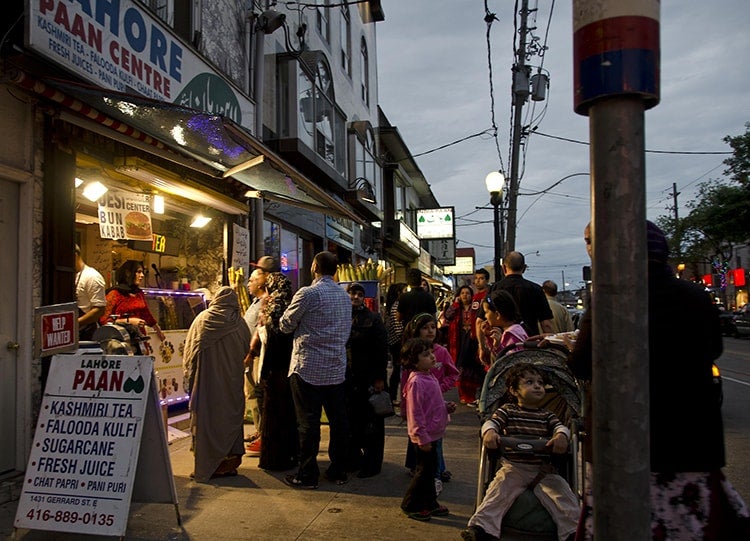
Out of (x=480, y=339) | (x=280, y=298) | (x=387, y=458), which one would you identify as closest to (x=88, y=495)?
(x=280, y=298)

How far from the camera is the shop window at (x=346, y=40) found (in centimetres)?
1686

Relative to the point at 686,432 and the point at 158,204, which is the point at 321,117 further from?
the point at 686,432

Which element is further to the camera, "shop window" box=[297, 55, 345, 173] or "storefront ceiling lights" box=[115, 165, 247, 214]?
"shop window" box=[297, 55, 345, 173]

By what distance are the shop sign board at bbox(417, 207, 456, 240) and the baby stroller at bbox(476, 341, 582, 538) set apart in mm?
28182

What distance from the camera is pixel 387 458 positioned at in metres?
6.37

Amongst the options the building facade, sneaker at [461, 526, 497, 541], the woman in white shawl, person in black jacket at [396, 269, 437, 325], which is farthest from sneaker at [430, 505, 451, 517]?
person in black jacket at [396, 269, 437, 325]

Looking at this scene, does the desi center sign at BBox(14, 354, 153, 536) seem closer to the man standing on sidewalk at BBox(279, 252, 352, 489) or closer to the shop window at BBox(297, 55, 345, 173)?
the man standing on sidewalk at BBox(279, 252, 352, 489)

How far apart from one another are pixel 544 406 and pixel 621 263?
8.69 ft

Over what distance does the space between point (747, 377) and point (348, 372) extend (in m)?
9.98

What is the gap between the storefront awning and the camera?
5.11 meters

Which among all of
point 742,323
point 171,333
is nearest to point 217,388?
point 171,333

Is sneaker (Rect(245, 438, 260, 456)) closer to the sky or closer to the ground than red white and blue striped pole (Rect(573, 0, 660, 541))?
closer to the ground

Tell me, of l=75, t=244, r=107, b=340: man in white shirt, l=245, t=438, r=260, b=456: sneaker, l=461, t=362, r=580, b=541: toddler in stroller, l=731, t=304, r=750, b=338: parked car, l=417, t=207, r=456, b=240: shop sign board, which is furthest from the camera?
l=417, t=207, r=456, b=240: shop sign board

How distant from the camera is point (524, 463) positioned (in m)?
3.83
